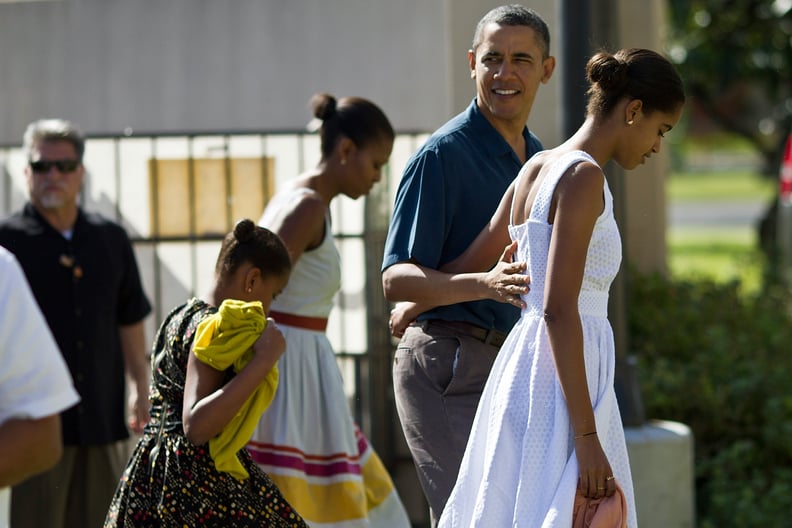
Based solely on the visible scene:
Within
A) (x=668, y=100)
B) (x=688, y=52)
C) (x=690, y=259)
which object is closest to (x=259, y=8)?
(x=668, y=100)

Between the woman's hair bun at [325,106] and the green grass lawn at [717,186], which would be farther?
the green grass lawn at [717,186]

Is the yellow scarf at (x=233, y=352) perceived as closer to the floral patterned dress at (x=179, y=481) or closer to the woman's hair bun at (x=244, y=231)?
the floral patterned dress at (x=179, y=481)

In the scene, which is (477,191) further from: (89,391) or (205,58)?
(205,58)

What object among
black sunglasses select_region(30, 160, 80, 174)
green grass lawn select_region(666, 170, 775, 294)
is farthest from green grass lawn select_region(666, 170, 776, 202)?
black sunglasses select_region(30, 160, 80, 174)

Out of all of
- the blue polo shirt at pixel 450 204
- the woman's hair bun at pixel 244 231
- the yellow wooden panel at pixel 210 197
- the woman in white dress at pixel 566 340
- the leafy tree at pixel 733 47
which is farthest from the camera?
the leafy tree at pixel 733 47

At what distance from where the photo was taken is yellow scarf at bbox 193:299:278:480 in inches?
141

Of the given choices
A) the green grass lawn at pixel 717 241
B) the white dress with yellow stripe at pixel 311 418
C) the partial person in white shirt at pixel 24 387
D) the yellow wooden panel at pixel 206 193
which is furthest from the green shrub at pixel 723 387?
the partial person in white shirt at pixel 24 387

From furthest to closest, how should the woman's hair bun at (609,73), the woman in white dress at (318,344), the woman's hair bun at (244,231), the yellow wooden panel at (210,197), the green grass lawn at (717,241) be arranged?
the green grass lawn at (717,241), the yellow wooden panel at (210,197), the woman in white dress at (318,344), the woman's hair bun at (244,231), the woman's hair bun at (609,73)

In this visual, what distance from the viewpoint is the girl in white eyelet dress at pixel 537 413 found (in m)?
2.99

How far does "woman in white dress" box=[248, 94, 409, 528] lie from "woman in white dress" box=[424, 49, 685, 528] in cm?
126

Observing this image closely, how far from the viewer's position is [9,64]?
7238mm

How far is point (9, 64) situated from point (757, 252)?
8.00m

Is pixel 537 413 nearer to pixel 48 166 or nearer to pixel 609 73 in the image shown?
pixel 609 73

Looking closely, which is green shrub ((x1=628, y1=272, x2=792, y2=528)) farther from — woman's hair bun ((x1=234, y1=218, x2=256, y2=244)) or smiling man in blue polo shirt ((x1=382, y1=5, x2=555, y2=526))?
woman's hair bun ((x1=234, y1=218, x2=256, y2=244))
